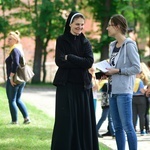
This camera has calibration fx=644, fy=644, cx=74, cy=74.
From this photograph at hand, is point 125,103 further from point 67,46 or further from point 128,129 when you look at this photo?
point 67,46

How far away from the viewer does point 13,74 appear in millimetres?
12812

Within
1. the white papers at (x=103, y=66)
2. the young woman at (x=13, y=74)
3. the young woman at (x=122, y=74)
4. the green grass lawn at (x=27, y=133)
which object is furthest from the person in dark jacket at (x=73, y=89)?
the young woman at (x=13, y=74)

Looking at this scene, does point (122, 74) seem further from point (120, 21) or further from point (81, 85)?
point (120, 21)

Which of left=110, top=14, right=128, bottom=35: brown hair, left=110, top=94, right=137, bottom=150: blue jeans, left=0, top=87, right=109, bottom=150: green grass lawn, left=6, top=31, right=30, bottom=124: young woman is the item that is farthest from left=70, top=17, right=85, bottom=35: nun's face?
left=6, top=31, right=30, bottom=124: young woman

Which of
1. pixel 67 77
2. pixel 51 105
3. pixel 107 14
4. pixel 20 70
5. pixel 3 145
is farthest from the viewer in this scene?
pixel 107 14

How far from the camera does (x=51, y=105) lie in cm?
2053

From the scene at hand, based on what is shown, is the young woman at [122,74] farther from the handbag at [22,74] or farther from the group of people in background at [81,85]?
the handbag at [22,74]

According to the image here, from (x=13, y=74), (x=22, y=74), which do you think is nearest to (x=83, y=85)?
(x=13, y=74)

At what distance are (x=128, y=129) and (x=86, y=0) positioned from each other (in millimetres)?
27996

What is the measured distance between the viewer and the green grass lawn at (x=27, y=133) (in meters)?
10.4

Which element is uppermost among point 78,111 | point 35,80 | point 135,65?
point 135,65

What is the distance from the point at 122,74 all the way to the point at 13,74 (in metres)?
4.29

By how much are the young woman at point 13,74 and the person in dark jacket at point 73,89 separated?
414 cm

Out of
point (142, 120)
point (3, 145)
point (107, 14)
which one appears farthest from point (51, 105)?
point (107, 14)
